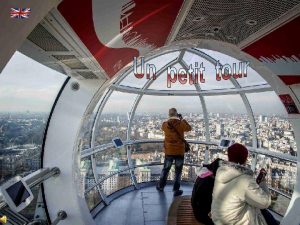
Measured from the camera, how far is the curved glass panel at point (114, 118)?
24.4ft

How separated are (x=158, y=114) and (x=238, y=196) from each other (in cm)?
616

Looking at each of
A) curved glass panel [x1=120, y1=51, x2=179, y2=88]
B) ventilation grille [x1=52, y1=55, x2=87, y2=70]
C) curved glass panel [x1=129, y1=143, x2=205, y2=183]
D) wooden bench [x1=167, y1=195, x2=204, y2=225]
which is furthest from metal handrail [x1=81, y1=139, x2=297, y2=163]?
ventilation grille [x1=52, y1=55, x2=87, y2=70]

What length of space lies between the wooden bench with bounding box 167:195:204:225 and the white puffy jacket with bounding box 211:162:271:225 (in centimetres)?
228

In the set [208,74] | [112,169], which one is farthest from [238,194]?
[208,74]

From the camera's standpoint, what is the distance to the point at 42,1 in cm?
148

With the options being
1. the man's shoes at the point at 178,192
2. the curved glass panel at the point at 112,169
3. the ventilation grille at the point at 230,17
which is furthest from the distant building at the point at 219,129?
the ventilation grille at the point at 230,17

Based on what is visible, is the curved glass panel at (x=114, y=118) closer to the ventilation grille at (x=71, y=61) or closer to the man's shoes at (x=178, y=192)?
the man's shoes at (x=178, y=192)

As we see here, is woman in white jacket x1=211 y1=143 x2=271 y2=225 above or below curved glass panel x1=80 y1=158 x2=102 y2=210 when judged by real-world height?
above

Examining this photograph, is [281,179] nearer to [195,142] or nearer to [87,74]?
[195,142]

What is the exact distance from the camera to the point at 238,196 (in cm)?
251

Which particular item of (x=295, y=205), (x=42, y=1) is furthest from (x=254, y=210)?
(x=295, y=205)

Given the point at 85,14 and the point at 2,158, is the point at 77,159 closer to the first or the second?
the point at 2,158

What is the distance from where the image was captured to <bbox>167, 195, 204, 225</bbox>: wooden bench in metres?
4.87

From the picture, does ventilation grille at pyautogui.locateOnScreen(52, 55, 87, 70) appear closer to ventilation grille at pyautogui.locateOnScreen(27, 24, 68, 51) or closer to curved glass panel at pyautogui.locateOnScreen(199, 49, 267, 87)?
ventilation grille at pyautogui.locateOnScreen(27, 24, 68, 51)
